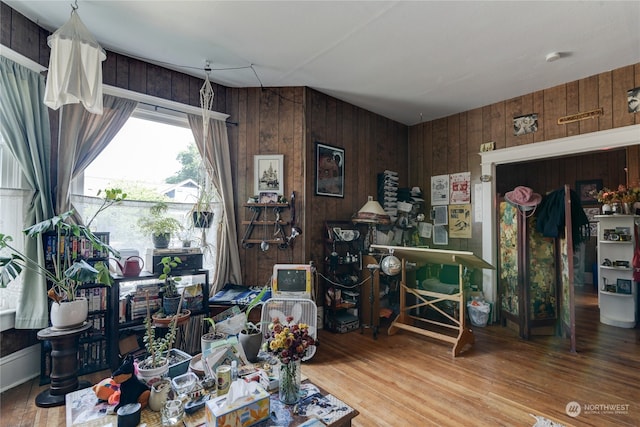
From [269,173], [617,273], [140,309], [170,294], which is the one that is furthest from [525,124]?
[140,309]

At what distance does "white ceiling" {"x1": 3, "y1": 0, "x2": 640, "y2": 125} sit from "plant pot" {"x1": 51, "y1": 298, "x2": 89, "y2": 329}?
226 centimetres

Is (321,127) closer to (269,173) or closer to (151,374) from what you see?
(269,173)

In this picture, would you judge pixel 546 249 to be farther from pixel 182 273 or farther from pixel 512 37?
Answer: pixel 182 273

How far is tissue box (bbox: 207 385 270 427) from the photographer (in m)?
1.16

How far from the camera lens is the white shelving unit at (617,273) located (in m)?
3.76

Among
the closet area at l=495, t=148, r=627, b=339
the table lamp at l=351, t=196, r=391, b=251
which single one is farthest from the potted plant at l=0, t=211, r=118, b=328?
the closet area at l=495, t=148, r=627, b=339

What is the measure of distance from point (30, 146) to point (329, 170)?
113 inches

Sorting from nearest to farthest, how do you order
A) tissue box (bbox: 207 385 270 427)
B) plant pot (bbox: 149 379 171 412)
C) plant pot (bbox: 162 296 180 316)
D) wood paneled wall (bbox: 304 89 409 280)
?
1. tissue box (bbox: 207 385 270 427)
2. plant pot (bbox: 149 379 171 412)
3. plant pot (bbox: 162 296 180 316)
4. wood paneled wall (bbox: 304 89 409 280)

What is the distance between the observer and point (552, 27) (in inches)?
94.7

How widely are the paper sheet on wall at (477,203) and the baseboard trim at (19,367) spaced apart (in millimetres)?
5007

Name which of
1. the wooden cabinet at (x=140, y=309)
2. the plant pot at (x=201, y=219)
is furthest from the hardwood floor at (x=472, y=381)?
the plant pot at (x=201, y=219)

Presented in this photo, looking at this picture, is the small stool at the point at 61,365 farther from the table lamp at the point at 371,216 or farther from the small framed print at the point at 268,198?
the table lamp at the point at 371,216

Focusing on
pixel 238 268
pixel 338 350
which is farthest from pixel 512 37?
pixel 238 268

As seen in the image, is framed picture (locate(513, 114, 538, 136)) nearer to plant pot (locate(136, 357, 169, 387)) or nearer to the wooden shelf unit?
the wooden shelf unit
